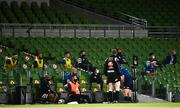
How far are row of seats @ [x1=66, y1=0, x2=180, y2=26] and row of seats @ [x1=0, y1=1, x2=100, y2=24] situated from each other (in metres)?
1.05

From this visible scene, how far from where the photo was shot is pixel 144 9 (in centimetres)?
2744

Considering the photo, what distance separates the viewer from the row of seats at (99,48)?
19.5 meters

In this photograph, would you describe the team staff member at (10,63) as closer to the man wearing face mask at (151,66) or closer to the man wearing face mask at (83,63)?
the man wearing face mask at (83,63)

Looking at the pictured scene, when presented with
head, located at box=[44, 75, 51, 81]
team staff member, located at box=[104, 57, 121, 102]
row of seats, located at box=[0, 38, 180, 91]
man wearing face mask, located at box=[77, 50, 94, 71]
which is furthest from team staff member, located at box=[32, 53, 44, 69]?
team staff member, located at box=[104, 57, 121, 102]

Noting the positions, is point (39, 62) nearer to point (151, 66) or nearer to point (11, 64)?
point (11, 64)

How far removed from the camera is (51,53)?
2078 centimetres

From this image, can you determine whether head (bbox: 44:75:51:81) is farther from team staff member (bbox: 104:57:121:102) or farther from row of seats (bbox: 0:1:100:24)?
row of seats (bbox: 0:1:100:24)

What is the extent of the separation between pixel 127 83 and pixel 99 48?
A: 4.15 meters

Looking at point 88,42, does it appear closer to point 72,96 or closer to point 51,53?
point 51,53

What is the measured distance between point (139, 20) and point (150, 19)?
0.73 metres

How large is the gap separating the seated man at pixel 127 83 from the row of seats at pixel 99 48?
2.95 ft

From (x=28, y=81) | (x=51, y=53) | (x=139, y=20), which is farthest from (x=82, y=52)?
(x=139, y=20)

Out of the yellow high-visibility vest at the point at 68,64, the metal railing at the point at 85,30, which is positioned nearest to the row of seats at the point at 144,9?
the metal railing at the point at 85,30

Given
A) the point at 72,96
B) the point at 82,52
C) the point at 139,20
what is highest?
the point at 139,20
